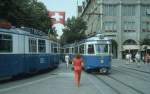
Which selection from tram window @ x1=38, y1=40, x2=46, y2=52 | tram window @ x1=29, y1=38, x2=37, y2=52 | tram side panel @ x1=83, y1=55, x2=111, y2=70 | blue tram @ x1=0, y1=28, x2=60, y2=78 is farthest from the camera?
tram side panel @ x1=83, y1=55, x2=111, y2=70

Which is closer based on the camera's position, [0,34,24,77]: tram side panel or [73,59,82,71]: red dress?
[73,59,82,71]: red dress

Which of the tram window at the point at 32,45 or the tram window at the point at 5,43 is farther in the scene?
the tram window at the point at 32,45

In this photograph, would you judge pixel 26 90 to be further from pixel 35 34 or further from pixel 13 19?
pixel 13 19

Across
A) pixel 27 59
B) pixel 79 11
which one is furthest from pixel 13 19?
pixel 79 11

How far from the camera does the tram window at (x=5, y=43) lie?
24.0m

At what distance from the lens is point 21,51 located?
26969 mm

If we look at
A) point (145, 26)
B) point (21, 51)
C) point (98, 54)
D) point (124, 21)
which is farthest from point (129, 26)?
point (21, 51)

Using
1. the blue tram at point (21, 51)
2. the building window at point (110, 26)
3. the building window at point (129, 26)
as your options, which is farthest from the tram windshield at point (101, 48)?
the building window at point (129, 26)

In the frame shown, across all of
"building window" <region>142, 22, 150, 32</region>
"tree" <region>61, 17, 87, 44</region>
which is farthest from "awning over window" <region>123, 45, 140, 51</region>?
"tree" <region>61, 17, 87, 44</region>

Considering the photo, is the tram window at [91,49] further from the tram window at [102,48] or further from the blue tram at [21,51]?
the blue tram at [21,51]

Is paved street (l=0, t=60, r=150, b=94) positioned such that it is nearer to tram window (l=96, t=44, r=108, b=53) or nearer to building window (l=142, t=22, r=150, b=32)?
tram window (l=96, t=44, r=108, b=53)

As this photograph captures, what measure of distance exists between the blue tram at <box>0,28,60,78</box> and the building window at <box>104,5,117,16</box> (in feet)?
225

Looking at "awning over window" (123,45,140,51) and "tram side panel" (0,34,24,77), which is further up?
"awning over window" (123,45,140,51)

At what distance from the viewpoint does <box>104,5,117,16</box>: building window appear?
102750 millimetres
